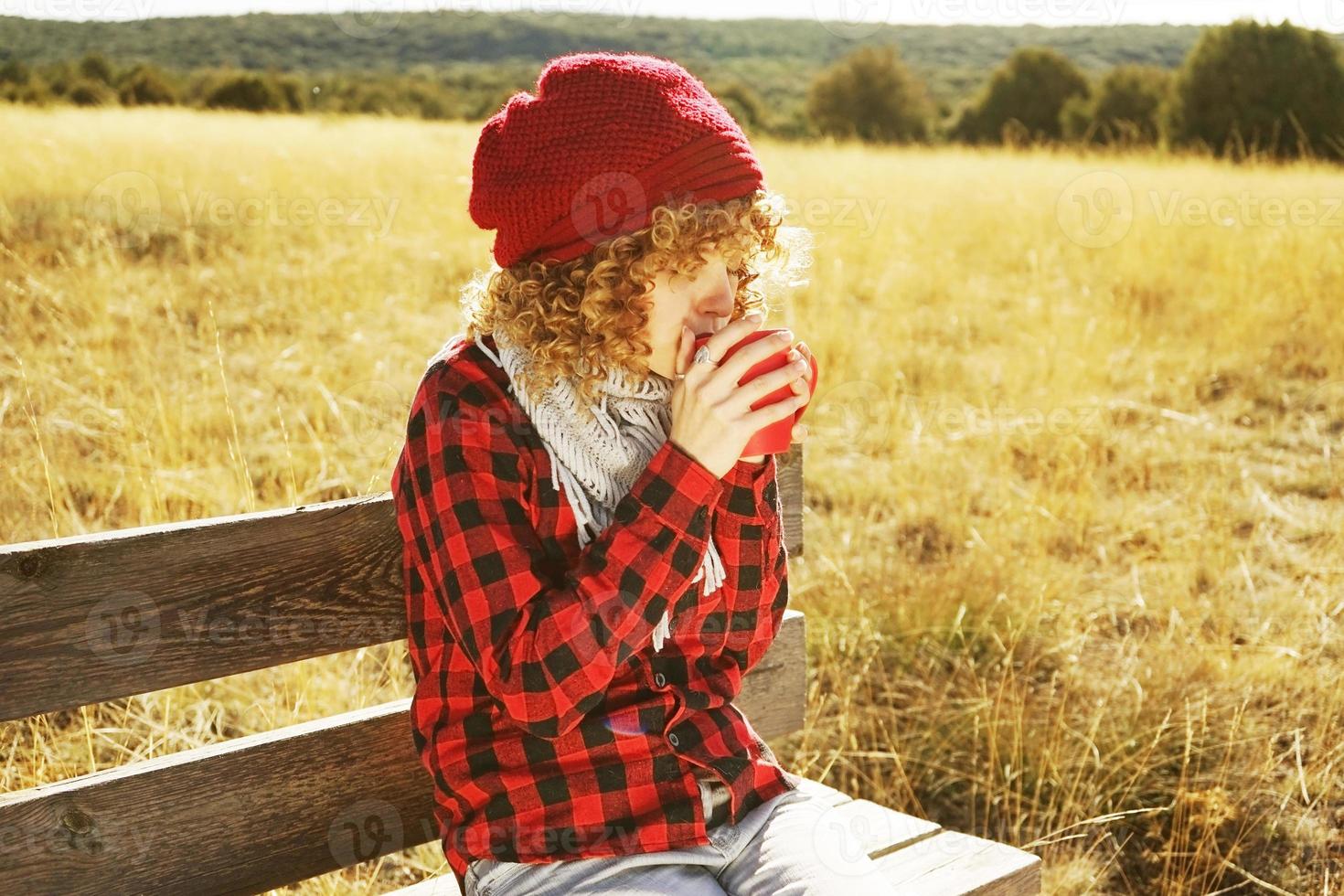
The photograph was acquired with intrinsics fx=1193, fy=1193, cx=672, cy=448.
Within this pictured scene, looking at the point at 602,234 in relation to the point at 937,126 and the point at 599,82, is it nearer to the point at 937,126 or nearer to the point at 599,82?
the point at 599,82

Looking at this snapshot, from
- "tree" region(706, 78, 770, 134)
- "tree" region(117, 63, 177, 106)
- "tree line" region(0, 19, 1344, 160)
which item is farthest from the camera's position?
"tree" region(706, 78, 770, 134)

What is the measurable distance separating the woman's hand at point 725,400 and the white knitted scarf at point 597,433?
0.33 feet

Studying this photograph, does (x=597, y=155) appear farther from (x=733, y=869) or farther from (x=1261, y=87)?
(x=1261, y=87)

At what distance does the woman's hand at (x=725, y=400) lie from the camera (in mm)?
1502

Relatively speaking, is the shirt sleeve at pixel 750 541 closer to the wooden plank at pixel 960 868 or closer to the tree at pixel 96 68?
the wooden plank at pixel 960 868

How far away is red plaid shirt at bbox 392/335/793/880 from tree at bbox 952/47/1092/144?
109 feet

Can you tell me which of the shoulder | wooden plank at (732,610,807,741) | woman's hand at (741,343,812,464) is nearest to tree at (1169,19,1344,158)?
wooden plank at (732,610,807,741)

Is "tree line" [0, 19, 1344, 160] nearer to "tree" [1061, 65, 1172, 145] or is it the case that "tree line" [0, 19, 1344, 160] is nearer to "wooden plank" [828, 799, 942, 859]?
"tree" [1061, 65, 1172, 145]

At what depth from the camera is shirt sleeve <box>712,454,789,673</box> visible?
1.77 m

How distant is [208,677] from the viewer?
1626mm

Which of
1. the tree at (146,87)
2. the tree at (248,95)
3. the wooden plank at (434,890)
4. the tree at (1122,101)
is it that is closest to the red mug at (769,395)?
the wooden plank at (434,890)

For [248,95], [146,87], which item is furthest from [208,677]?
[248,95]

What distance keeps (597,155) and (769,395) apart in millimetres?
375

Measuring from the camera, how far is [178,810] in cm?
162
